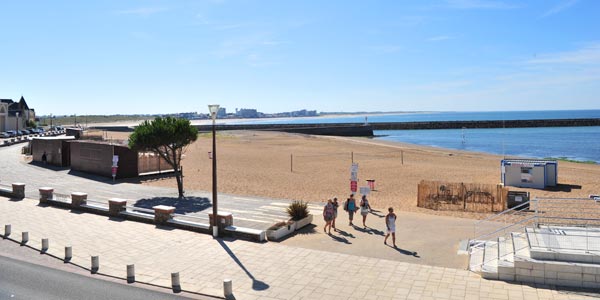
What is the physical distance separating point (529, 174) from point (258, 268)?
20463 millimetres

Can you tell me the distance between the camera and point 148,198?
2264 cm

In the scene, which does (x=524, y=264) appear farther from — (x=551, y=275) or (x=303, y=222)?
(x=303, y=222)

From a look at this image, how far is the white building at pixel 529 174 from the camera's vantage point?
26.8 meters

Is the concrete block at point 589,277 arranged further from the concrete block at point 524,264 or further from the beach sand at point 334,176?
the beach sand at point 334,176

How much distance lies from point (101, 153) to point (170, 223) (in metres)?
16.6

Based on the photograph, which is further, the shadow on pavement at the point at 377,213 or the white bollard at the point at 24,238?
the shadow on pavement at the point at 377,213

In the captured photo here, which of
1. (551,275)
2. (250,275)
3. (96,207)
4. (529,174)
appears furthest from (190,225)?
(529,174)

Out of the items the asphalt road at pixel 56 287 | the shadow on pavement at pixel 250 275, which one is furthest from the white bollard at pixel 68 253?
the shadow on pavement at pixel 250 275

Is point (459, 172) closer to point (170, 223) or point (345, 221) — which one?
point (345, 221)

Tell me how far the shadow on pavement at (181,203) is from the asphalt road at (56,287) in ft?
26.1

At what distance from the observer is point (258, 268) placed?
1198 centimetres

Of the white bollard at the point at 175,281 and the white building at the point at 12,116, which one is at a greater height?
the white building at the point at 12,116

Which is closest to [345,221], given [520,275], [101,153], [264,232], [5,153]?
[264,232]

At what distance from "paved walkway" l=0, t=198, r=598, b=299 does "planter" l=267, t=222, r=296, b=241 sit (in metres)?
0.60
